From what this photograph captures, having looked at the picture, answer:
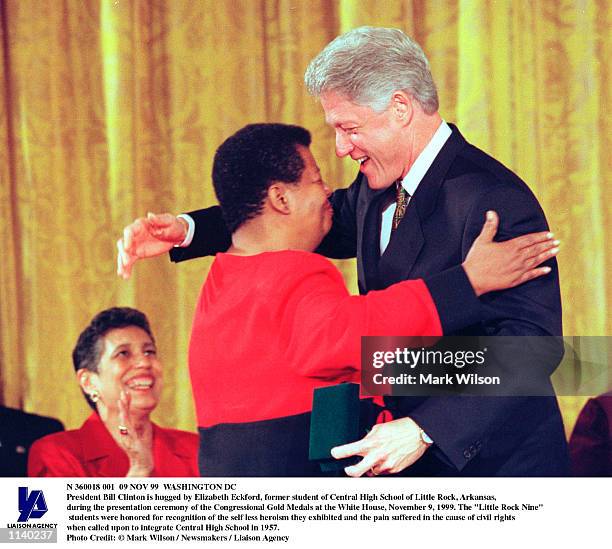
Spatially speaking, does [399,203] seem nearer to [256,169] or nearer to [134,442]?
[256,169]

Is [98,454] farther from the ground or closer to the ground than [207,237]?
closer to the ground

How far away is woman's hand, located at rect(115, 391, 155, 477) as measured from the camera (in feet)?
Result: 8.08

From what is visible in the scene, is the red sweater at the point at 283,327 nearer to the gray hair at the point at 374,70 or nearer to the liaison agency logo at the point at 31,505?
the gray hair at the point at 374,70

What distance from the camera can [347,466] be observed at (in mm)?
2113

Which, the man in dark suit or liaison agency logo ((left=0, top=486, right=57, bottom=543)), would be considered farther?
liaison agency logo ((left=0, top=486, right=57, bottom=543))

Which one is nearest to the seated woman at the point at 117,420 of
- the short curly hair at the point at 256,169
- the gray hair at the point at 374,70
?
the short curly hair at the point at 256,169

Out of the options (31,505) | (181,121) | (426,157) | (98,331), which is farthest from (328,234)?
(31,505)

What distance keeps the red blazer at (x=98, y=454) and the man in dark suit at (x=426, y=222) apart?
1.86 feet

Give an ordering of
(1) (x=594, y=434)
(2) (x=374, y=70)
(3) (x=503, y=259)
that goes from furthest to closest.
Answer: (1) (x=594, y=434) → (2) (x=374, y=70) → (3) (x=503, y=259)

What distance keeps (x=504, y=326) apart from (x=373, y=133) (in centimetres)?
52

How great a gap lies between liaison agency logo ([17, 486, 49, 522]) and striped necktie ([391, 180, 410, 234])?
117 centimetres

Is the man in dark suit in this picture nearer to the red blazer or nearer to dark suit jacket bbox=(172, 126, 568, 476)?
dark suit jacket bbox=(172, 126, 568, 476)

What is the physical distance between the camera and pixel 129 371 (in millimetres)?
2662

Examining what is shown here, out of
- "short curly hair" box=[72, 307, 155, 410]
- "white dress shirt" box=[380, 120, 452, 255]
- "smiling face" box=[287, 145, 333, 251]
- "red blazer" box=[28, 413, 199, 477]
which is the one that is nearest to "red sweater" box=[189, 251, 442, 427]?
"smiling face" box=[287, 145, 333, 251]
